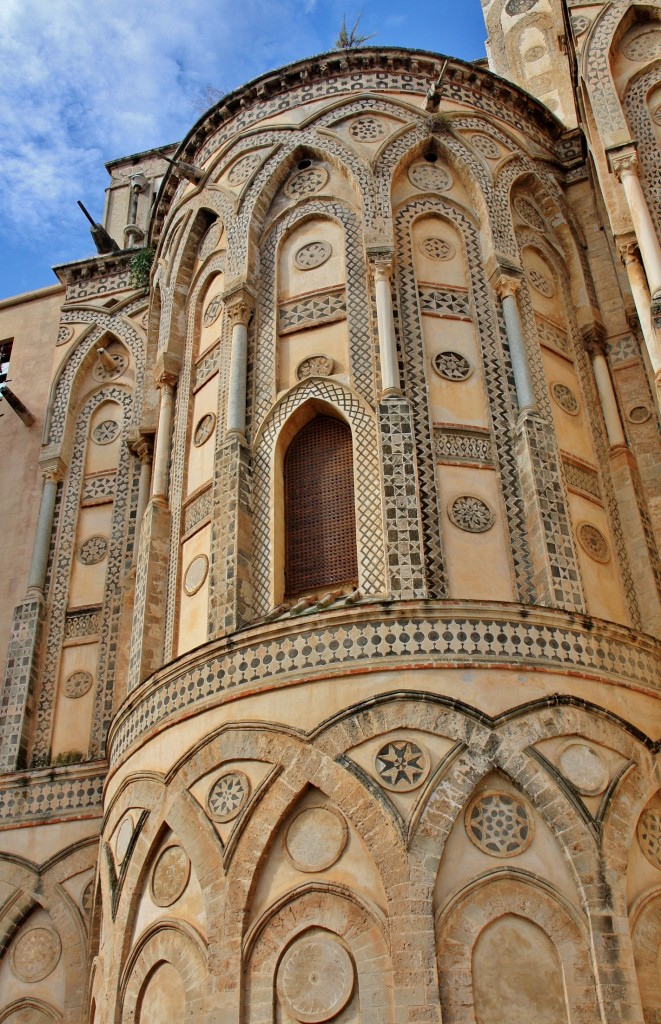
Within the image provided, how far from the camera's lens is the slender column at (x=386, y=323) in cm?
1107

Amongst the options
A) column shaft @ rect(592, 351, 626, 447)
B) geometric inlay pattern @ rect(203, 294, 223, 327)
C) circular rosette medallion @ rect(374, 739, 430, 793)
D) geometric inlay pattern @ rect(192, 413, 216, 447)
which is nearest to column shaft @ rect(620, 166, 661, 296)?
column shaft @ rect(592, 351, 626, 447)

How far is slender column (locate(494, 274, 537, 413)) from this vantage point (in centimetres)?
1135

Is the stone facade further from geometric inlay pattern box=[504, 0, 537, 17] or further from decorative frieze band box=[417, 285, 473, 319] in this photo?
geometric inlay pattern box=[504, 0, 537, 17]

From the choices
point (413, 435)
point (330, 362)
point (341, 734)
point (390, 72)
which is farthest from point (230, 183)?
point (341, 734)

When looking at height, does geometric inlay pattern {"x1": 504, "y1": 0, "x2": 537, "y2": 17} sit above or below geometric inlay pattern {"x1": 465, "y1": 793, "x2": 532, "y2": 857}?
above

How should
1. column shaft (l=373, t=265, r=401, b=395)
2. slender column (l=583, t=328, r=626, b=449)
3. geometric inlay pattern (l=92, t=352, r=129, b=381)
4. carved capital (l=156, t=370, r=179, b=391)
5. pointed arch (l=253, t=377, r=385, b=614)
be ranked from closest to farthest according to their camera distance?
pointed arch (l=253, t=377, r=385, b=614)
column shaft (l=373, t=265, r=401, b=395)
slender column (l=583, t=328, r=626, b=449)
carved capital (l=156, t=370, r=179, b=391)
geometric inlay pattern (l=92, t=352, r=129, b=381)

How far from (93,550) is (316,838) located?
6771 millimetres

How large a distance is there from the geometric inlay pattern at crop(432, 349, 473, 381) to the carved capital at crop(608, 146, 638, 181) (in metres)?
3.27

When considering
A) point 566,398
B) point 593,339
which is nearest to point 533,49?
point 593,339

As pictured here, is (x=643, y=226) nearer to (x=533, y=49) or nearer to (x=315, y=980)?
(x=533, y=49)

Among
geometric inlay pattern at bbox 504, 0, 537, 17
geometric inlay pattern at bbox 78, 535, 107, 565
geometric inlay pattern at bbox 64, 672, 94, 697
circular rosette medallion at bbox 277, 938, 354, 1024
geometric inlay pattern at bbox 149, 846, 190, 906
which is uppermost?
geometric inlay pattern at bbox 504, 0, 537, 17

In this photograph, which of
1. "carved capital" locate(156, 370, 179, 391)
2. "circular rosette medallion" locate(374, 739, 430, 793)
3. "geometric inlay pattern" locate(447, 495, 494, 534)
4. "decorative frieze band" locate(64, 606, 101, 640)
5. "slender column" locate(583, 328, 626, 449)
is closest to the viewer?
"circular rosette medallion" locate(374, 739, 430, 793)

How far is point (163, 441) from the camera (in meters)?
13.1

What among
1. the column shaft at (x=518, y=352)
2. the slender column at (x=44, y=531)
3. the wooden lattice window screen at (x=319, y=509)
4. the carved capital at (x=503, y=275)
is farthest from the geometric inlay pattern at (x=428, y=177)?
the slender column at (x=44, y=531)
